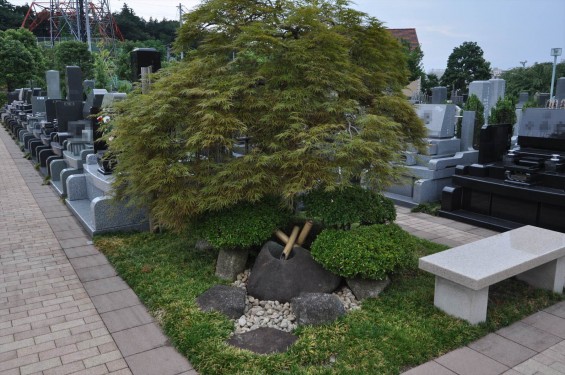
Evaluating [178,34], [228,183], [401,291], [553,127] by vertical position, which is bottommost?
[401,291]

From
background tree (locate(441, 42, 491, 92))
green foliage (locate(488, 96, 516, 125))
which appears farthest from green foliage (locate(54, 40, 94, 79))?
background tree (locate(441, 42, 491, 92))

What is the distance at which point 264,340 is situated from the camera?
A: 425 centimetres

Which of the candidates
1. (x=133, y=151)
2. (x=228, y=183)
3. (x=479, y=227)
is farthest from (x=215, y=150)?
(x=479, y=227)

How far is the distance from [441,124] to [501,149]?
1.64 m

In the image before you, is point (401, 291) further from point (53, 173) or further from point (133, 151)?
point (53, 173)

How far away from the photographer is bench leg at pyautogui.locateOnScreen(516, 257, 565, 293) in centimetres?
537

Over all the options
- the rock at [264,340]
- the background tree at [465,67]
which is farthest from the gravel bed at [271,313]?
the background tree at [465,67]

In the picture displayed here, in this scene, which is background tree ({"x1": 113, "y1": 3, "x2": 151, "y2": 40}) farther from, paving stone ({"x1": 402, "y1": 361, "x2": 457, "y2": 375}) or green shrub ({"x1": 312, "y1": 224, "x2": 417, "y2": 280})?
paving stone ({"x1": 402, "y1": 361, "x2": 457, "y2": 375})

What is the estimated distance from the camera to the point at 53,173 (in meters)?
11.7

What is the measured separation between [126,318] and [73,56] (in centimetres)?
2982

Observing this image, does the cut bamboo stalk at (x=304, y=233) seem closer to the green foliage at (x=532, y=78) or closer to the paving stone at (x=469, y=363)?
the paving stone at (x=469, y=363)

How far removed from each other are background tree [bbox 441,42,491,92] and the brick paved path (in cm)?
4328

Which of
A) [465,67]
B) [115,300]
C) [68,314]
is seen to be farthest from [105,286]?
[465,67]

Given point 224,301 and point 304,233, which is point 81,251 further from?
point 304,233
